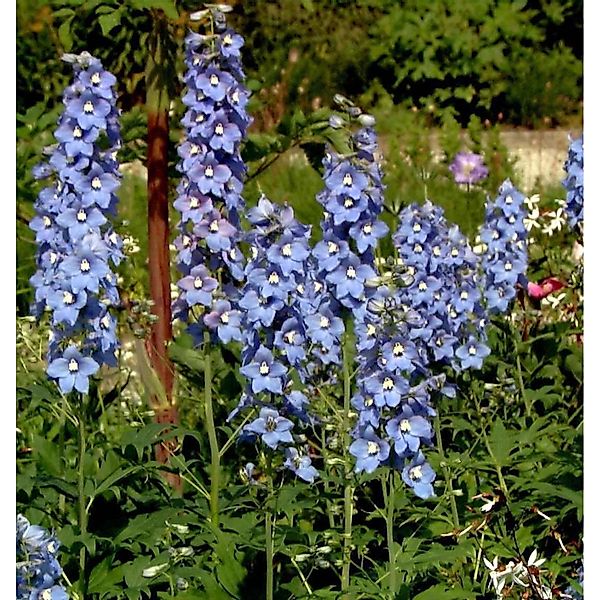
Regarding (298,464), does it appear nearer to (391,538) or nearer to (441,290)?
(391,538)

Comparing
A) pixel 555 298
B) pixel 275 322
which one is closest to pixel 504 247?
pixel 555 298

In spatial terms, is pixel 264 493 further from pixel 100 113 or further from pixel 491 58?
pixel 491 58

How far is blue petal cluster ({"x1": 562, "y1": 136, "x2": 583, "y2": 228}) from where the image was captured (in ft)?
12.2

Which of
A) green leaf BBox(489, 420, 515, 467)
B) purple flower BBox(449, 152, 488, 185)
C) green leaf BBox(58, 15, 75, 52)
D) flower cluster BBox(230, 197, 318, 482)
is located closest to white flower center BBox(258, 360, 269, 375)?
flower cluster BBox(230, 197, 318, 482)

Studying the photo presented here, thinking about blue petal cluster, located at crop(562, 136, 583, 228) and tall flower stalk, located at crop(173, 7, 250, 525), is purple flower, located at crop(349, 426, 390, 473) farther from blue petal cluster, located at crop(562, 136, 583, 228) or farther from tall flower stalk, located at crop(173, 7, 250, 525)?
blue petal cluster, located at crop(562, 136, 583, 228)

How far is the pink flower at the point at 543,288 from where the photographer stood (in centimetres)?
456

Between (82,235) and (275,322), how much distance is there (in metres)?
0.50

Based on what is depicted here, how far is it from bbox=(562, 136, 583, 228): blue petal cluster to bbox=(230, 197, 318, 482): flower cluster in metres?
1.10

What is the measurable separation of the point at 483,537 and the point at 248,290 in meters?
0.90

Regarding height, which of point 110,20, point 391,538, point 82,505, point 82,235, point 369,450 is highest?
point 110,20

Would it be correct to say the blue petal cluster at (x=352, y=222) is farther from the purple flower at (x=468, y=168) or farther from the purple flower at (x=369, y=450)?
the purple flower at (x=468, y=168)

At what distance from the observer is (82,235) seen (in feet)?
9.89

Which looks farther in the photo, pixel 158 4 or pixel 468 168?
pixel 468 168
